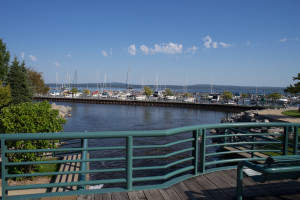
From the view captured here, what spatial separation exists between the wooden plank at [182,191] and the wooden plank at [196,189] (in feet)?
0.22

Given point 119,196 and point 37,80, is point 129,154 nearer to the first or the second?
point 119,196

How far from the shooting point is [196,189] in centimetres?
378

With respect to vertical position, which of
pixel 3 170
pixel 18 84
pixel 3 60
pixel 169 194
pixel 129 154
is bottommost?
pixel 169 194

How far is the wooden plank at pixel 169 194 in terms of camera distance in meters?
3.48

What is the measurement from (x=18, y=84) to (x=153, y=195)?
1071 inches

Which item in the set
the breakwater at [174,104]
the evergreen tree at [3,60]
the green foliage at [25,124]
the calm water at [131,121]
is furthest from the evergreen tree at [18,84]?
the breakwater at [174,104]

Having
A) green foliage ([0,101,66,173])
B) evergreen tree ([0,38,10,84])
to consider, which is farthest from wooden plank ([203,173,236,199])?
evergreen tree ([0,38,10,84])

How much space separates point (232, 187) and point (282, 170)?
1.39m

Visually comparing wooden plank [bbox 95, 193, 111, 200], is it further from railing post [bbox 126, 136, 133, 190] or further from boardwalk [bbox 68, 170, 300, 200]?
railing post [bbox 126, 136, 133, 190]

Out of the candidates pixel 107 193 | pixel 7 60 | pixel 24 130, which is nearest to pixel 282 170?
pixel 107 193

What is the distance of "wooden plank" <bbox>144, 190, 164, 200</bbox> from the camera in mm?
3462

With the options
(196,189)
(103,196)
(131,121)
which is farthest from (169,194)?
(131,121)

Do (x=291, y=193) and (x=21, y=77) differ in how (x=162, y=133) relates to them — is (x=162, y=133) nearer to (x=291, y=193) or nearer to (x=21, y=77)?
(x=291, y=193)

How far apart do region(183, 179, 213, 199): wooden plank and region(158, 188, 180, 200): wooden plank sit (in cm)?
30
